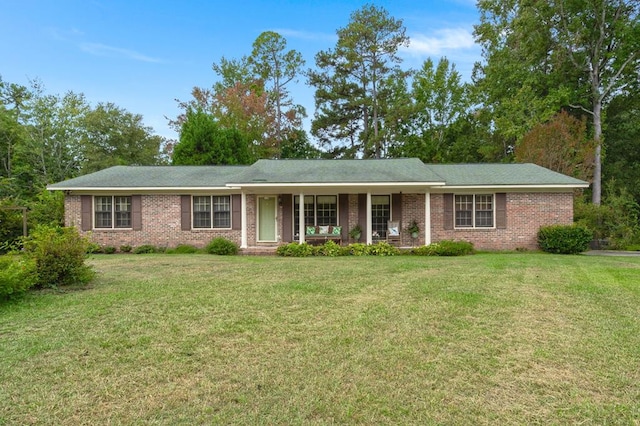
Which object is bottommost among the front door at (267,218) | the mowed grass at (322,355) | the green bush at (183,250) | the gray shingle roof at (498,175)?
the mowed grass at (322,355)

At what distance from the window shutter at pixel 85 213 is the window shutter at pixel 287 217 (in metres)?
7.36

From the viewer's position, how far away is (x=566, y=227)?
520 inches

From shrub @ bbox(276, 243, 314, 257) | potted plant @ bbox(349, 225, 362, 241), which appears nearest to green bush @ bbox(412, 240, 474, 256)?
potted plant @ bbox(349, 225, 362, 241)

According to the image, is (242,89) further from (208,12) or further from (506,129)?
(506,129)

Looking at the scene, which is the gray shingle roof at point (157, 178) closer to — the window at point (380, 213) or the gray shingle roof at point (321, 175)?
the gray shingle roof at point (321, 175)

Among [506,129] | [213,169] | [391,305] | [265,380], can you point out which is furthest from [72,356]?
[506,129]

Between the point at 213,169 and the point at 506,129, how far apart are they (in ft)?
59.2

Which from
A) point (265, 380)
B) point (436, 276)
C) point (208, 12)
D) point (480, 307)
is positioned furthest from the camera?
point (208, 12)

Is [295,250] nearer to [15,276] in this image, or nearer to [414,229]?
[414,229]

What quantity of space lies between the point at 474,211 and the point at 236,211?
9.23 metres

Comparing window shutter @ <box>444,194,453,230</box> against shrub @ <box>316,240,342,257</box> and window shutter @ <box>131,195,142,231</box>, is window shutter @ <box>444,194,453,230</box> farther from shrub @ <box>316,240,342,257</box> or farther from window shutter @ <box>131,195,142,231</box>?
window shutter @ <box>131,195,142,231</box>

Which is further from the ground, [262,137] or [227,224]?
[262,137]

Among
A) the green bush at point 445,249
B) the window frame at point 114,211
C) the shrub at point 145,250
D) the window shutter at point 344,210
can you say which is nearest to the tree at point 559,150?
the green bush at point 445,249

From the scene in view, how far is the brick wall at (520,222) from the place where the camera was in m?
13.9
